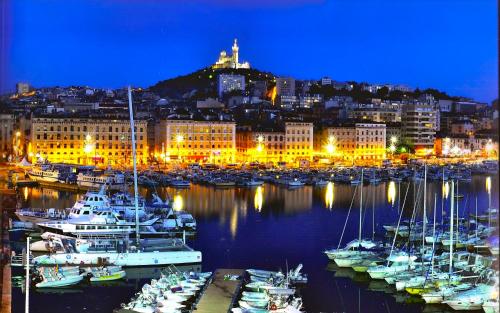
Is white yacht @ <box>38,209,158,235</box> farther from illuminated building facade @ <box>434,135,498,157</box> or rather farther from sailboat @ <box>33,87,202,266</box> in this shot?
illuminated building facade @ <box>434,135,498,157</box>

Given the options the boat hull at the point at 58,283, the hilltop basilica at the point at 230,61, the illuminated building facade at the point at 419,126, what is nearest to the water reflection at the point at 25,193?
the boat hull at the point at 58,283

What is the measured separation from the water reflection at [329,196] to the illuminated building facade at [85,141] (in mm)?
8205

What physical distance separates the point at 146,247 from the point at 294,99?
34550 millimetres

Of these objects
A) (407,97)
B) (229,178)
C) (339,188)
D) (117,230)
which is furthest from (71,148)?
(407,97)

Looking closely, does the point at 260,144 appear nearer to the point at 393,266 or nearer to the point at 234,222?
the point at 234,222

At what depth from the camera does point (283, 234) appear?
11625 millimetres

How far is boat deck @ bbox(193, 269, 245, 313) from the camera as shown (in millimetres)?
6387

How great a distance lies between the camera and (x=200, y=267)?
28.5ft

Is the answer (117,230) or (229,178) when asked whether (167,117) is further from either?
(117,230)

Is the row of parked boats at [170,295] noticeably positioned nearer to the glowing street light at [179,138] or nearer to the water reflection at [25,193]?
the water reflection at [25,193]

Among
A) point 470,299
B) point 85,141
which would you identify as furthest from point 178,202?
point 85,141

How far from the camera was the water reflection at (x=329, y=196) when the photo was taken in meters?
16.0

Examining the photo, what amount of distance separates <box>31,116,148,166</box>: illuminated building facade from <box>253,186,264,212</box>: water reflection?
7510mm

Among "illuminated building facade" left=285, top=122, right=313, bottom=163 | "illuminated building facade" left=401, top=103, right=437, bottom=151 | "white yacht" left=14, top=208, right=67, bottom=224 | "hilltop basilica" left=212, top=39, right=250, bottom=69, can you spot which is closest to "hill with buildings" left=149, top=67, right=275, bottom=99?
"hilltop basilica" left=212, top=39, right=250, bottom=69
